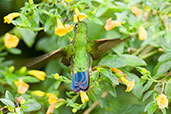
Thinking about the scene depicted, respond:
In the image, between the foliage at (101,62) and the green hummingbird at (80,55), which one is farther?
the foliage at (101,62)

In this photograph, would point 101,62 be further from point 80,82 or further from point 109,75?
point 80,82

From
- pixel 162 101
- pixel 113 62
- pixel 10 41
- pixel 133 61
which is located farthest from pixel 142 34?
pixel 10 41

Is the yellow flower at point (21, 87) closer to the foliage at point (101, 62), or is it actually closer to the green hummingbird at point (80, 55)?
the foliage at point (101, 62)

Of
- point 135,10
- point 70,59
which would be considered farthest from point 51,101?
point 135,10

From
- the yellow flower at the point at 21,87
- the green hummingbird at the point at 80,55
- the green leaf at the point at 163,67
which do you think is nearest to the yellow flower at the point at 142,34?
the green leaf at the point at 163,67

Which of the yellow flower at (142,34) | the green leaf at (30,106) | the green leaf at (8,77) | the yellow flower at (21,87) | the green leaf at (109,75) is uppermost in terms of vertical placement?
the yellow flower at (142,34)

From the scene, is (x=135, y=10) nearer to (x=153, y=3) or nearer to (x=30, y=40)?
(x=153, y=3)

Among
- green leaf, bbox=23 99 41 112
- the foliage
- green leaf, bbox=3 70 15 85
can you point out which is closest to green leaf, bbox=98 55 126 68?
the foliage
